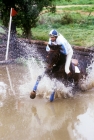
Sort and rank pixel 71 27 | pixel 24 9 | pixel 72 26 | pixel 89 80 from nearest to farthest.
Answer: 1. pixel 89 80
2. pixel 24 9
3. pixel 71 27
4. pixel 72 26

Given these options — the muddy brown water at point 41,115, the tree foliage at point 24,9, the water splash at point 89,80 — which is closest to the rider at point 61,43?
the muddy brown water at point 41,115

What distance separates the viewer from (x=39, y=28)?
1584 cm

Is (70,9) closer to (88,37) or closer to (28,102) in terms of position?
(88,37)

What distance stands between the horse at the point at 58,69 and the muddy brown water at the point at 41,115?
39cm

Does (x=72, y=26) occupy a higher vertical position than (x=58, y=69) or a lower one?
lower

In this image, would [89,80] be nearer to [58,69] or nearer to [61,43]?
[58,69]

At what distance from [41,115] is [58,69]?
1.34 metres

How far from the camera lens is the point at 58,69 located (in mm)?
8164

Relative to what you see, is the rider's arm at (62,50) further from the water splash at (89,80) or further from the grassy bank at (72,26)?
the grassy bank at (72,26)

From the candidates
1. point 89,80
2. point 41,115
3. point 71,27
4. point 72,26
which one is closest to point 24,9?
point 71,27

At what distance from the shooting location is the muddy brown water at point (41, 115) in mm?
6586

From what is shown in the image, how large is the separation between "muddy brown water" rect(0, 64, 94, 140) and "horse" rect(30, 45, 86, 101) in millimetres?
388

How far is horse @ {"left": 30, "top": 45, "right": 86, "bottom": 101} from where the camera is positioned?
784 cm

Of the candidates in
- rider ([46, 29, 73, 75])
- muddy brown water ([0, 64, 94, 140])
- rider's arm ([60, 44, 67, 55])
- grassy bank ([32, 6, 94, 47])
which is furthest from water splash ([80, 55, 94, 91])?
grassy bank ([32, 6, 94, 47])
